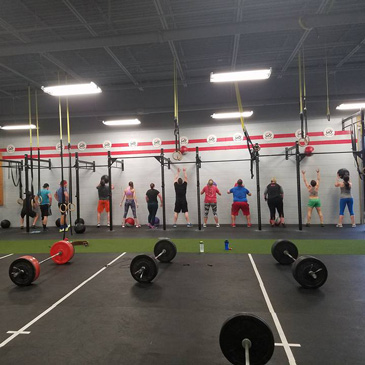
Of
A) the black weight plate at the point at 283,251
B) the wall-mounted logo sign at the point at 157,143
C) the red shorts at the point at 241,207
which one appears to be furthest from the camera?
the wall-mounted logo sign at the point at 157,143

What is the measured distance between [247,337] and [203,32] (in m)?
3.90

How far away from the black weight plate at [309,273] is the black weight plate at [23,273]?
286cm

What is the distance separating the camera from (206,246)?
473cm

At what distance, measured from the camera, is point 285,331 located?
1.94m

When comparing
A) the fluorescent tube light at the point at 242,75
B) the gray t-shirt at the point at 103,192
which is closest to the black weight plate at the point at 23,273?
the fluorescent tube light at the point at 242,75

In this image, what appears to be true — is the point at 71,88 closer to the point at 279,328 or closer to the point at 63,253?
the point at 63,253

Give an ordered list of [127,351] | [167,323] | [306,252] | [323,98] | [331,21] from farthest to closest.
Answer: [323,98] → [306,252] → [331,21] → [167,323] → [127,351]

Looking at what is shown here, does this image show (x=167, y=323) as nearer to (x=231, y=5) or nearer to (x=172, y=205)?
(x=231, y=5)

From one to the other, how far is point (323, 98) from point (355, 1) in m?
2.60

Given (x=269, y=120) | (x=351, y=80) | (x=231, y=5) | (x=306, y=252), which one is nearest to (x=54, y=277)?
(x=306, y=252)

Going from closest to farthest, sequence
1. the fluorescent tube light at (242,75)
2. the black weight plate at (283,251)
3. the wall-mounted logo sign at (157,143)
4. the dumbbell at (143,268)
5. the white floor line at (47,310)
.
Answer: the white floor line at (47,310) < the dumbbell at (143,268) < the black weight plate at (283,251) < the fluorescent tube light at (242,75) < the wall-mounted logo sign at (157,143)

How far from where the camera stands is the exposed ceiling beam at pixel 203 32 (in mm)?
3551

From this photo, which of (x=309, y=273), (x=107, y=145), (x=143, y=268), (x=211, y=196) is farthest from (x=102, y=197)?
(x=309, y=273)

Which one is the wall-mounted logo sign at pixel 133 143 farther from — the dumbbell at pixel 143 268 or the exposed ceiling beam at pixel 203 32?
the dumbbell at pixel 143 268
